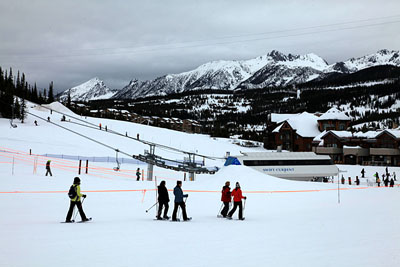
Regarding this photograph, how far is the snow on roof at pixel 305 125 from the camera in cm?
8188

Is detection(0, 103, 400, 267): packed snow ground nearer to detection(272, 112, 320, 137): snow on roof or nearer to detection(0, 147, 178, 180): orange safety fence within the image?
detection(0, 147, 178, 180): orange safety fence

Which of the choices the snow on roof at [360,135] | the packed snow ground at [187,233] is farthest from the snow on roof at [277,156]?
the snow on roof at [360,135]

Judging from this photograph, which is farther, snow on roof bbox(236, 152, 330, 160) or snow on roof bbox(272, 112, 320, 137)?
snow on roof bbox(272, 112, 320, 137)

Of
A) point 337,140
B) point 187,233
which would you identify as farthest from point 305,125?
point 187,233

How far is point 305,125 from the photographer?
3305 inches

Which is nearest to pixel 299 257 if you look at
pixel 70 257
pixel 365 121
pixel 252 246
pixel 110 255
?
pixel 252 246

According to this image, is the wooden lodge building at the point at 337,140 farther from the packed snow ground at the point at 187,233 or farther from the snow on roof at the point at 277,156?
the packed snow ground at the point at 187,233

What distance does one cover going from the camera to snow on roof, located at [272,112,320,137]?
269 feet

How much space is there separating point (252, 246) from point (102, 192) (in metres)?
15.6

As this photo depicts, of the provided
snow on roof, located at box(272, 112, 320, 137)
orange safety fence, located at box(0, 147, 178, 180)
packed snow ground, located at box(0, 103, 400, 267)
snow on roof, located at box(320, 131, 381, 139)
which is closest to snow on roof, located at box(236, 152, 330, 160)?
orange safety fence, located at box(0, 147, 178, 180)

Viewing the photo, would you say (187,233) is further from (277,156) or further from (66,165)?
(277,156)

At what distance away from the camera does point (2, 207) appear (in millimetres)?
14938

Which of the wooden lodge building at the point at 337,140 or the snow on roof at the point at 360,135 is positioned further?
the snow on roof at the point at 360,135

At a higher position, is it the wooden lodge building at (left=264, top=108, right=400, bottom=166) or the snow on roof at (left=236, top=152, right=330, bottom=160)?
the wooden lodge building at (left=264, top=108, right=400, bottom=166)
